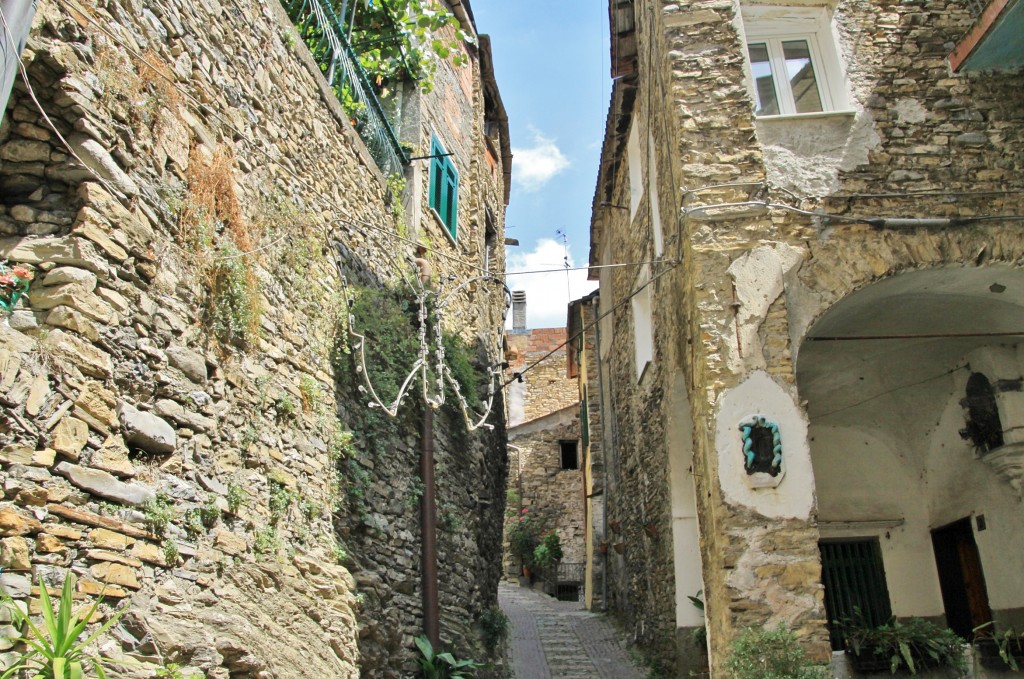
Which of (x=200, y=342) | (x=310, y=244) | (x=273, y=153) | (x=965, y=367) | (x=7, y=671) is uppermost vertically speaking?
(x=273, y=153)

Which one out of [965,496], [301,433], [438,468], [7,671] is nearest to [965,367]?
[965,496]

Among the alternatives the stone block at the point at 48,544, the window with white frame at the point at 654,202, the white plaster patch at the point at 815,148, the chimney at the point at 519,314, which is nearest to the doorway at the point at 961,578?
the white plaster patch at the point at 815,148

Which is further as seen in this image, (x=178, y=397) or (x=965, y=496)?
(x=965, y=496)

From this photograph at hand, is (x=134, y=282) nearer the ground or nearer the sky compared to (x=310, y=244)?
nearer the ground

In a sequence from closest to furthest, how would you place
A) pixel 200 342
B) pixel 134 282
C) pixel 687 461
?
pixel 134 282 → pixel 200 342 → pixel 687 461

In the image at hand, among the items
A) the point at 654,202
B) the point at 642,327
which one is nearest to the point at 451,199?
the point at 642,327

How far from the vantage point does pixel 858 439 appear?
930 centimetres

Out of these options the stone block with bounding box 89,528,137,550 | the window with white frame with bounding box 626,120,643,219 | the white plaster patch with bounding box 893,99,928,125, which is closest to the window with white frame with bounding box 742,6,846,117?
the white plaster patch with bounding box 893,99,928,125

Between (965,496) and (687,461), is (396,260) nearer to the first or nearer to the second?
(687,461)

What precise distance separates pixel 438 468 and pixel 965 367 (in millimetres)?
5688

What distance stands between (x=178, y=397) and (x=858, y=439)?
7361mm

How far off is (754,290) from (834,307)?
734 millimetres

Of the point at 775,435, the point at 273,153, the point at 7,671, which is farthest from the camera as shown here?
the point at 273,153

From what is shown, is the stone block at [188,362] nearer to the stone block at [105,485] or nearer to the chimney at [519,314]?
the stone block at [105,485]
